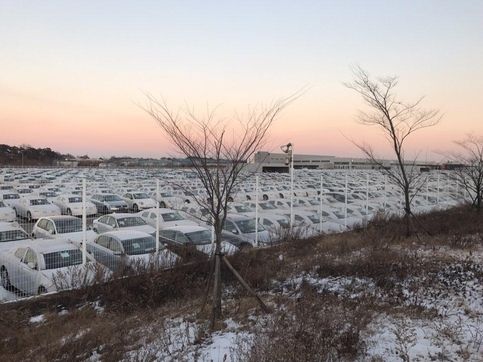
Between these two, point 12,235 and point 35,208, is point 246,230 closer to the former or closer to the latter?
point 12,235

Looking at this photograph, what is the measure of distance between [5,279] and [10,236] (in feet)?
10.2

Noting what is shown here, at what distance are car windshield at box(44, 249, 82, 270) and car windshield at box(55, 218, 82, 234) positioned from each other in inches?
117

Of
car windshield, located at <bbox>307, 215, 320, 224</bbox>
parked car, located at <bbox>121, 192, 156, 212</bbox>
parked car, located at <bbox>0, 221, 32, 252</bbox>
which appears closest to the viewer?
parked car, located at <bbox>0, 221, 32, 252</bbox>

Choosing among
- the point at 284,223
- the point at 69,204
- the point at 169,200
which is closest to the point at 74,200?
the point at 69,204

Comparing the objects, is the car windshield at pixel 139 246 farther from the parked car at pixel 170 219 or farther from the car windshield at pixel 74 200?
the car windshield at pixel 74 200

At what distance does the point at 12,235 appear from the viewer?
10.9m

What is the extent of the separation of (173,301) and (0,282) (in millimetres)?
4397

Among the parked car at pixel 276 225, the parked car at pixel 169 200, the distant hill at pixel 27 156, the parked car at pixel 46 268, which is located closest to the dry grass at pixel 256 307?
the parked car at pixel 46 268

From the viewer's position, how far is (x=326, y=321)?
430 centimetres

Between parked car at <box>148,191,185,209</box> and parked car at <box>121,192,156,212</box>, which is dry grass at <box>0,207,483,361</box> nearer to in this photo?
parked car at <box>148,191,185,209</box>

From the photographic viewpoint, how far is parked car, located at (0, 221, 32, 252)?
1035 centimetres

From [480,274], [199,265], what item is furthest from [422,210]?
[199,265]

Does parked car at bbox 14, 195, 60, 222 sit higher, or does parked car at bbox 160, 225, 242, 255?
parked car at bbox 160, 225, 242, 255

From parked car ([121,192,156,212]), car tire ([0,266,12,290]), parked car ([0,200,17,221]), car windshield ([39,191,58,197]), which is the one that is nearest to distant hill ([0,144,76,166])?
car windshield ([39,191,58,197])
